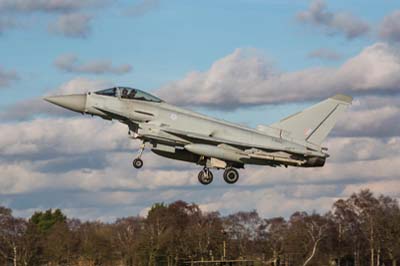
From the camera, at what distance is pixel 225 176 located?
52219mm

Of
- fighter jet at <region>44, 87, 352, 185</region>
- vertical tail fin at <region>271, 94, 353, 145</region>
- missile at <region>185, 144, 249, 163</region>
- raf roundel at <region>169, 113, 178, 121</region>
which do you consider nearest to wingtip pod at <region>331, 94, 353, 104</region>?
vertical tail fin at <region>271, 94, 353, 145</region>

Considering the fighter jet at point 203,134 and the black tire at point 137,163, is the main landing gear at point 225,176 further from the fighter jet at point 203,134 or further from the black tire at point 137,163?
the black tire at point 137,163

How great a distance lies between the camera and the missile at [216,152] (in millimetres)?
50719

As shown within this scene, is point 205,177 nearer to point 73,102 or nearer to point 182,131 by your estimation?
point 182,131

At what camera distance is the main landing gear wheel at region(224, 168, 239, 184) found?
52.2 m

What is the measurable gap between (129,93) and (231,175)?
258 inches

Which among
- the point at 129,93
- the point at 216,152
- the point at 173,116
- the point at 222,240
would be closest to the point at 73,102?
the point at 129,93

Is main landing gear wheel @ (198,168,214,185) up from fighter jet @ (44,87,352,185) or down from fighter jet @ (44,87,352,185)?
down

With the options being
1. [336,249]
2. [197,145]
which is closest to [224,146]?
[197,145]

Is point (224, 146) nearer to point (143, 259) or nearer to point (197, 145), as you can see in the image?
point (197, 145)

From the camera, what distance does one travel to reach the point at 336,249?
109 meters

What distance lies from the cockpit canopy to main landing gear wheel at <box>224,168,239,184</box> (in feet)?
16.2

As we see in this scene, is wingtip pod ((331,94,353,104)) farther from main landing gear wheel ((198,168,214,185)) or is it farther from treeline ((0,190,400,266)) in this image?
A: treeline ((0,190,400,266))

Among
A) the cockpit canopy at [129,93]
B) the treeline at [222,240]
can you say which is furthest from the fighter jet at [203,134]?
the treeline at [222,240]
